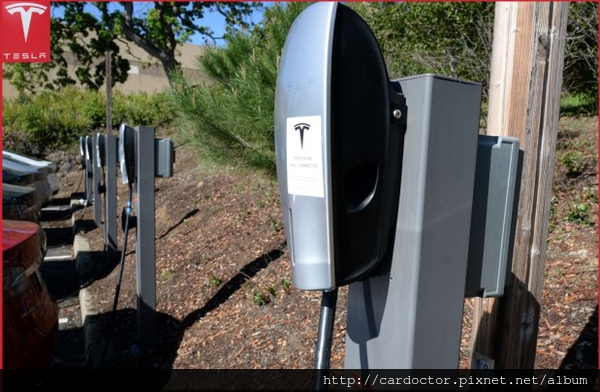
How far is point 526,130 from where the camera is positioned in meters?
1.84

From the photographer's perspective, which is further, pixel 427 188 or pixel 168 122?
pixel 168 122

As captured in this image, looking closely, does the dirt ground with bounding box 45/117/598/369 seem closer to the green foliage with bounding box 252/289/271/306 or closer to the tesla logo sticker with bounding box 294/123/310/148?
the green foliage with bounding box 252/289/271/306

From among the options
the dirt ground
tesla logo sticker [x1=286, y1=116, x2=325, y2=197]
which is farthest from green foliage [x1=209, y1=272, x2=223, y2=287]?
tesla logo sticker [x1=286, y1=116, x2=325, y2=197]

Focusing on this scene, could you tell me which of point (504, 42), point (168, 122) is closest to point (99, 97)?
point (168, 122)

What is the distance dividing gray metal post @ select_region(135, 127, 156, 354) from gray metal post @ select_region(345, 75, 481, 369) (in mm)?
2815

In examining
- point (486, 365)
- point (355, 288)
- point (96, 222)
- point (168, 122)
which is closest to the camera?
point (355, 288)

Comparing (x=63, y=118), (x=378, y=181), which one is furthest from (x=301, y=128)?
(x=63, y=118)

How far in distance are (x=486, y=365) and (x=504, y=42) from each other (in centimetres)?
112

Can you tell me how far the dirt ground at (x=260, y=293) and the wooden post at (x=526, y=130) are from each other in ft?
2.79

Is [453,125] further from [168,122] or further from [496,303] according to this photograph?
[168,122]

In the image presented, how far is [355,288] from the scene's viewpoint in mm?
1703

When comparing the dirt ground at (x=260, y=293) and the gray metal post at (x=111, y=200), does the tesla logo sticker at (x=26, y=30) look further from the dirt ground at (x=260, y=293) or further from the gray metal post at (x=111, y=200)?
the gray metal post at (x=111, y=200)

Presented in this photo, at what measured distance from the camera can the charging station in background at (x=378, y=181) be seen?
4.62ft

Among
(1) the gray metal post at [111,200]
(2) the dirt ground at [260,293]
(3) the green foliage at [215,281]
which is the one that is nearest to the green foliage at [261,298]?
(2) the dirt ground at [260,293]
